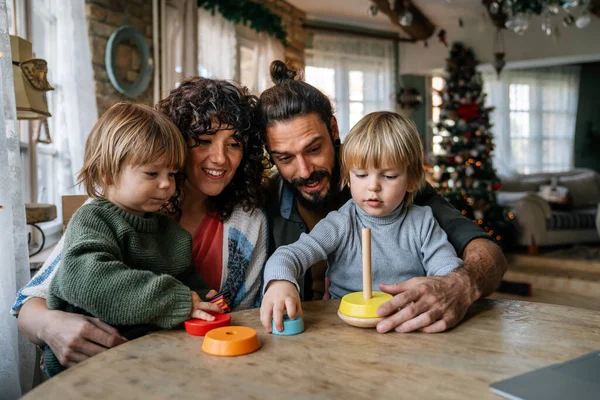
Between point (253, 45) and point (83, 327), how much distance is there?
5.45 metres

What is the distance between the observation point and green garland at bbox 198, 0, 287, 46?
5361 mm

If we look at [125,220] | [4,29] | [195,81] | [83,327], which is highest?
[4,29]

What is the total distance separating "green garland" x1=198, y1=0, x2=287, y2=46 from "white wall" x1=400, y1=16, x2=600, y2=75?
107 inches

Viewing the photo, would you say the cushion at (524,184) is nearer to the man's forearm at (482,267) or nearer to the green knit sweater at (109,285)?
the man's forearm at (482,267)

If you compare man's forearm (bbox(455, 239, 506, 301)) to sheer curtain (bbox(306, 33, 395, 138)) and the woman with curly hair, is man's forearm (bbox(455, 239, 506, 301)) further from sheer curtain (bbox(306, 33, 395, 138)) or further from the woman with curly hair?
sheer curtain (bbox(306, 33, 395, 138))

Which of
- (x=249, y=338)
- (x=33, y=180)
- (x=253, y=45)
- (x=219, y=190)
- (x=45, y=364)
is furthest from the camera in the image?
(x=253, y=45)

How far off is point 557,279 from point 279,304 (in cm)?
517

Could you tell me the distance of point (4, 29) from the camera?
1.53 meters

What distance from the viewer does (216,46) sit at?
5504mm

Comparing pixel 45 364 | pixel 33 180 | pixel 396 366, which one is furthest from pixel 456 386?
pixel 33 180

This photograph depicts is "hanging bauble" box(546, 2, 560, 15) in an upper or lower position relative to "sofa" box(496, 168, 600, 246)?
upper

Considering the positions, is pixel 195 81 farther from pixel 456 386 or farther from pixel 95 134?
pixel 456 386

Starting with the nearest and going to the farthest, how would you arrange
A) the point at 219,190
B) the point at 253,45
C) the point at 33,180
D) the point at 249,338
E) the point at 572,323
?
the point at 249,338 < the point at 572,323 < the point at 219,190 < the point at 33,180 < the point at 253,45

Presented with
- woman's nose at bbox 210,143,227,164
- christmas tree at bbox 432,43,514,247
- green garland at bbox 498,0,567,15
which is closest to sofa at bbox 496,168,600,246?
christmas tree at bbox 432,43,514,247
